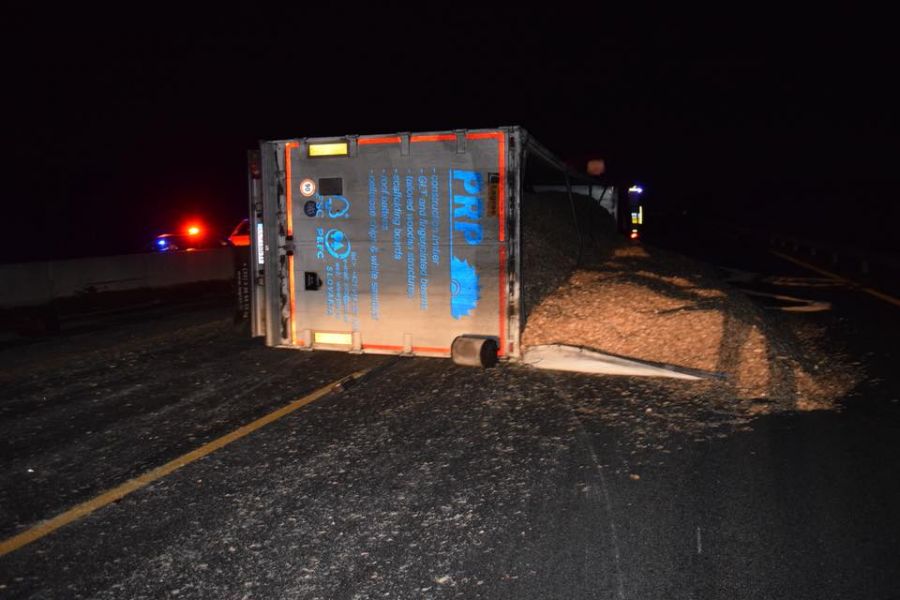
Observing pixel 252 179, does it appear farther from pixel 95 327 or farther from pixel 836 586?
pixel 836 586

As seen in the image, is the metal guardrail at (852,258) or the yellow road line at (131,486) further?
the metal guardrail at (852,258)

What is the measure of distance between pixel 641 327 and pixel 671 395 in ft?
7.03

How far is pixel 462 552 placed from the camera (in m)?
3.68

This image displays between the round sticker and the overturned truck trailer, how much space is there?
12mm

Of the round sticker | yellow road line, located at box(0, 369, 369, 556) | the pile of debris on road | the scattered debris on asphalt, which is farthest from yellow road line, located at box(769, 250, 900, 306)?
yellow road line, located at box(0, 369, 369, 556)

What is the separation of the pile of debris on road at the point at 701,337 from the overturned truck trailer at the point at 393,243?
0.96m

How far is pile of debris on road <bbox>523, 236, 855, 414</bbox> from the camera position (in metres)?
6.88

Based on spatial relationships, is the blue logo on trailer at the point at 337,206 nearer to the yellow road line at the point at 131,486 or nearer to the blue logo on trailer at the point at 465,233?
the blue logo on trailer at the point at 465,233

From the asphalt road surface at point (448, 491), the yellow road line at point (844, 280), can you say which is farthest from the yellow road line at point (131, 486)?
the yellow road line at point (844, 280)

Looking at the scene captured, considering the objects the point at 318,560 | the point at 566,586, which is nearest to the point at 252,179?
the point at 318,560

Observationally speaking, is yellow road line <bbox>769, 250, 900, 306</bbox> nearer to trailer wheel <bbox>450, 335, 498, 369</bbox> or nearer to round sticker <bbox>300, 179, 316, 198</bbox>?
trailer wheel <bbox>450, 335, 498, 369</bbox>

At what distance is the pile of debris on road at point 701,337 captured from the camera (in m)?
6.88

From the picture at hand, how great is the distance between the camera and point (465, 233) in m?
7.83

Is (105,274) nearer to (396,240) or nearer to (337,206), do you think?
(337,206)
